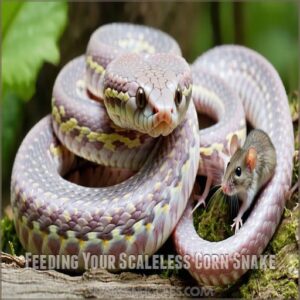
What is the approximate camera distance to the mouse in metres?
1.87

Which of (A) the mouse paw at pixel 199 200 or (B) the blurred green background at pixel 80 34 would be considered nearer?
(A) the mouse paw at pixel 199 200

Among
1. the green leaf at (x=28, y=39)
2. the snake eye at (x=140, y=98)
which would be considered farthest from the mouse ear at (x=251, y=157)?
the green leaf at (x=28, y=39)

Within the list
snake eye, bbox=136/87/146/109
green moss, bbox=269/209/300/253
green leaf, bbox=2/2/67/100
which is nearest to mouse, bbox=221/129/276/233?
green moss, bbox=269/209/300/253

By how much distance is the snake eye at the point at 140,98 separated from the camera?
5.83ft

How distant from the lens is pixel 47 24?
328 cm

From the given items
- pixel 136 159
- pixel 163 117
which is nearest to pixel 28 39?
pixel 136 159

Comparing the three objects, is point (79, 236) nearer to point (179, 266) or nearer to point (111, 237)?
point (111, 237)

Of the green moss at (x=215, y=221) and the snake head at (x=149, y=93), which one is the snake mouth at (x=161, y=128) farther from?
the green moss at (x=215, y=221)

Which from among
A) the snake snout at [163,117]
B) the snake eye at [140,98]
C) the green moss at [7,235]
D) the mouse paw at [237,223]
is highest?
the snake eye at [140,98]

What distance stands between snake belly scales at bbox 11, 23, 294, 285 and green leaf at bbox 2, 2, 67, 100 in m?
0.90

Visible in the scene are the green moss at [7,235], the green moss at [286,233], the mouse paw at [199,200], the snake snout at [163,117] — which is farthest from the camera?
the green moss at [7,235]

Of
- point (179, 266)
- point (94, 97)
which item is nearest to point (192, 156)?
point (179, 266)

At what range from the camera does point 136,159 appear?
6.79ft

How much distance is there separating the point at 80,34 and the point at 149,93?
7.17 ft
